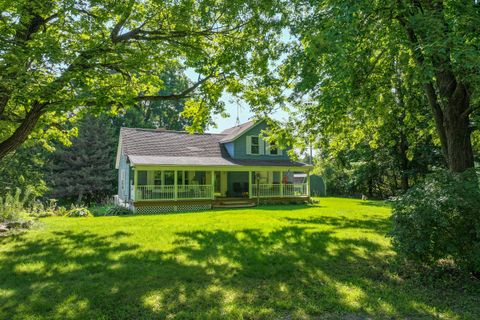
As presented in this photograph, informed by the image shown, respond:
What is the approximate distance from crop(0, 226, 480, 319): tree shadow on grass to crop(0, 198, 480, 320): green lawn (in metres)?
0.02

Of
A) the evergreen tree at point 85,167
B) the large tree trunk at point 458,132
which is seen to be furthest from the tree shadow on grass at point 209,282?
the evergreen tree at point 85,167

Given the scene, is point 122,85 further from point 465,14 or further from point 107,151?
point 107,151

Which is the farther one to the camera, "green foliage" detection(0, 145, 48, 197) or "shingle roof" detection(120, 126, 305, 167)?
"shingle roof" detection(120, 126, 305, 167)

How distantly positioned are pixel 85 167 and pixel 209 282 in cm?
2672

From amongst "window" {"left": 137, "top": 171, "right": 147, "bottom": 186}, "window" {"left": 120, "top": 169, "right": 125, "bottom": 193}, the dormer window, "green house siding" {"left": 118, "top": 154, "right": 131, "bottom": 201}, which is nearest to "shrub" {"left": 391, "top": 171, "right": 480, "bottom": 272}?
the dormer window

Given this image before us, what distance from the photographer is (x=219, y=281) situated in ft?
17.3

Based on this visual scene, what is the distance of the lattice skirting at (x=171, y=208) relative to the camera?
1742 centimetres

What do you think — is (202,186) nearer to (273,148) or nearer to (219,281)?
(273,148)

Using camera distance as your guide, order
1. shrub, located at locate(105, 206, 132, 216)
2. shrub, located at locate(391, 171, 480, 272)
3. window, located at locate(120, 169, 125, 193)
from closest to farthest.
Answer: shrub, located at locate(391, 171, 480, 272)
shrub, located at locate(105, 206, 132, 216)
window, located at locate(120, 169, 125, 193)

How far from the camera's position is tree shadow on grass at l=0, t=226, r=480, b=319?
4.17 metres

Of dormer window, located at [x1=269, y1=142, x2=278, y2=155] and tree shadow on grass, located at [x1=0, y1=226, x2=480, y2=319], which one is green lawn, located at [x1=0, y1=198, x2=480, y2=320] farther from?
dormer window, located at [x1=269, y1=142, x2=278, y2=155]

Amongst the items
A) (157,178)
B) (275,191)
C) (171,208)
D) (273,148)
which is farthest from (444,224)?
(157,178)

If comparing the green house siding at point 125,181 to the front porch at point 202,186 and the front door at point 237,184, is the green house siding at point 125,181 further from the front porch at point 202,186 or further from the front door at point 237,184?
the front door at point 237,184

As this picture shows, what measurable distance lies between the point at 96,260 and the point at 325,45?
614 centimetres
